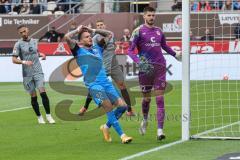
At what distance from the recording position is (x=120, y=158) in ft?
37.2

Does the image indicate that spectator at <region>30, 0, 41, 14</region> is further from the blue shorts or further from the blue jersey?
the blue shorts

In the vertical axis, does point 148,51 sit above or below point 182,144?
above

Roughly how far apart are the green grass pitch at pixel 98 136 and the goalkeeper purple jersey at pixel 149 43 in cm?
149

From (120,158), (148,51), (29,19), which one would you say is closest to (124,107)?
(148,51)

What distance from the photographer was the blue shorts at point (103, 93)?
43.4 feet

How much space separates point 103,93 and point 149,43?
154 cm

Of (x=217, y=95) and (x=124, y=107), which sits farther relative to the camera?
(x=217, y=95)

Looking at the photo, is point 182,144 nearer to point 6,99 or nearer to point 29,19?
point 6,99

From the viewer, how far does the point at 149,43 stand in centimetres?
1417

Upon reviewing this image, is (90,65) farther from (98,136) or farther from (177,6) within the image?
(177,6)

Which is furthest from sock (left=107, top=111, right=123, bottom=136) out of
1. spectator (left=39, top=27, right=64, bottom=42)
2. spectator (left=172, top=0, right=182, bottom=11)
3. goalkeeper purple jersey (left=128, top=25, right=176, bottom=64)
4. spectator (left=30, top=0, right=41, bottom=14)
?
spectator (left=30, top=0, right=41, bottom=14)

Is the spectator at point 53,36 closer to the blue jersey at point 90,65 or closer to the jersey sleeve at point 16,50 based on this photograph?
the jersey sleeve at point 16,50

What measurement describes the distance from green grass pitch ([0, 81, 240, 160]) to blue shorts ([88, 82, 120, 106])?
2.52 feet

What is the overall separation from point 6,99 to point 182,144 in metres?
11.9
